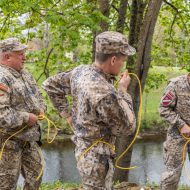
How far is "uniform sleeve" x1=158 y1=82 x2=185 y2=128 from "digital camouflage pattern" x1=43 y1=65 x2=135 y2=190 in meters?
1.61

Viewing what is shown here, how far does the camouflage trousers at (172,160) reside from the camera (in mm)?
4879

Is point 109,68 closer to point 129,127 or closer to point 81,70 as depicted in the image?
point 81,70

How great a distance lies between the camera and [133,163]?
14.1m

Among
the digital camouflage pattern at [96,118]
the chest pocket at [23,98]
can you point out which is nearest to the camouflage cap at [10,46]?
the chest pocket at [23,98]

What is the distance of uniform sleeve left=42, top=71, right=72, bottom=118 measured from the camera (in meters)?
3.61

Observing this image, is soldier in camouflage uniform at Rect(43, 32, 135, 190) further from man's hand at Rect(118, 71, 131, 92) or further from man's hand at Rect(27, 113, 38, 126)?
man's hand at Rect(27, 113, 38, 126)

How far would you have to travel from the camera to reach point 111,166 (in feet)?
11.1

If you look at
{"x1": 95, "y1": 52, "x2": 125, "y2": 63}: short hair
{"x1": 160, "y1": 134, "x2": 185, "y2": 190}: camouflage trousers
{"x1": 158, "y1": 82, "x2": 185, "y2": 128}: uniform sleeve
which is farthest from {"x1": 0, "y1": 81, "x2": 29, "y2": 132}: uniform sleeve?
{"x1": 160, "y1": 134, "x2": 185, "y2": 190}: camouflage trousers

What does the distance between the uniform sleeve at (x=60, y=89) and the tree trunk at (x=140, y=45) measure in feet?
10.9

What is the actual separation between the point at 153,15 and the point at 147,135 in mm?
11275

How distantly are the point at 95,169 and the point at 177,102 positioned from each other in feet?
6.45

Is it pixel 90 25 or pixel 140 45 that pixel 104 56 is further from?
pixel 140 45

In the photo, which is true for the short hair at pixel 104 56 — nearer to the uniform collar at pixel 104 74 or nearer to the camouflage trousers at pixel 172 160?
the uniform collar at pixel 104 74

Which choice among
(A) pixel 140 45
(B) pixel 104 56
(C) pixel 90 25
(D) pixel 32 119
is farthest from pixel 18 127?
(A) pixel 140 45
